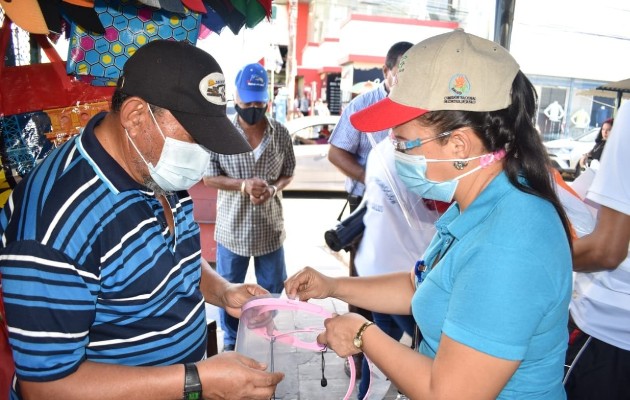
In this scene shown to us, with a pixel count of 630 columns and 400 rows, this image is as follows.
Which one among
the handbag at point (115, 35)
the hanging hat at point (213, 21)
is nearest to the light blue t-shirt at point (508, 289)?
the handbag at point (115, 35)

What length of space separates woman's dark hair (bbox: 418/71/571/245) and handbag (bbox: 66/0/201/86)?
3.87 feet

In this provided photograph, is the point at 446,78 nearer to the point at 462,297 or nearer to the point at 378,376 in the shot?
the point at 462,297

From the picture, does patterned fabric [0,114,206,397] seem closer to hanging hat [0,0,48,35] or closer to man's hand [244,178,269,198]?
hanging hat [0,0,48,35]

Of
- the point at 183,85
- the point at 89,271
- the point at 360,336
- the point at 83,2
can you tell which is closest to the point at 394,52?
the point at 83,2

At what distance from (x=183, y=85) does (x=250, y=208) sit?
2358 mm

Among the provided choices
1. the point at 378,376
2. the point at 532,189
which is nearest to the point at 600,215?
the point at 532,189

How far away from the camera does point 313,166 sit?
10.2 m

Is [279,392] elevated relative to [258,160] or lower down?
lower down

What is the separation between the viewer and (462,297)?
1159 mm

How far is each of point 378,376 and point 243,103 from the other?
6.86 feet

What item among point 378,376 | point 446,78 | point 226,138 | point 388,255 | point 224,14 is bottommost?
point 378,376

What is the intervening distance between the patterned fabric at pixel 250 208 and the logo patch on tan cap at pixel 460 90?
250 cm

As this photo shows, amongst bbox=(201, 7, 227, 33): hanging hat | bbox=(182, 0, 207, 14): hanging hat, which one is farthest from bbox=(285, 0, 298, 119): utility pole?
bbox=(182, 0, 207, 14): hanging hat

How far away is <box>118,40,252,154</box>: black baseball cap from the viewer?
133cm
